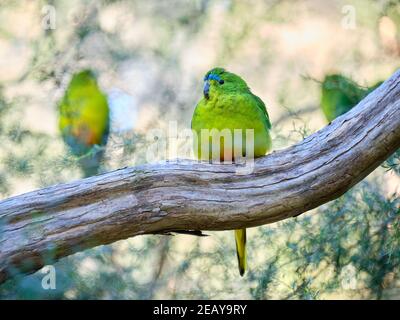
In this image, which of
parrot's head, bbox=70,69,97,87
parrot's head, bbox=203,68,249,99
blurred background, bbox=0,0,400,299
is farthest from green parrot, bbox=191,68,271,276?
parrot's head, bbox=70,69,97,87

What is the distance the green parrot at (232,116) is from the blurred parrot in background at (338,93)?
357mm

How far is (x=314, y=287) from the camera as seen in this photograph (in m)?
2.16

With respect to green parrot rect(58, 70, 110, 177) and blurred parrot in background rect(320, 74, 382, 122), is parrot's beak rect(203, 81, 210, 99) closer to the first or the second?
green parrot rect(58, 70, 110, 177)

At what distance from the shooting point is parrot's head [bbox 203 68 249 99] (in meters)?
1.99

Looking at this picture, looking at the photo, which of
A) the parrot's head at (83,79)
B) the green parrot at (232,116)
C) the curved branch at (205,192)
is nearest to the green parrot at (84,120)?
the parrot's head at (83,79)

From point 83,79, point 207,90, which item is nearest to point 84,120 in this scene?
point 83,79

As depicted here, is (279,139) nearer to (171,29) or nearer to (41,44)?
(171,29)

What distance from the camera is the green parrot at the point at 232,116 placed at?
6.23ft

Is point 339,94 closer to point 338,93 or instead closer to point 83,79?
point 338,93

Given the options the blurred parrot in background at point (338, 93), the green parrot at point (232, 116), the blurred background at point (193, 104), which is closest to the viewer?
the green parrot at point (232, 116)

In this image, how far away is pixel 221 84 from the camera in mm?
2006

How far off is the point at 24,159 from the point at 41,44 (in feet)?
1.72

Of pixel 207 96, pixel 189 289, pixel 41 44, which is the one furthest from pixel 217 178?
pixel 41 44

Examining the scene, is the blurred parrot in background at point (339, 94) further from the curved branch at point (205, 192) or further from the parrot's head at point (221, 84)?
the curved branch at point (205, 192)
